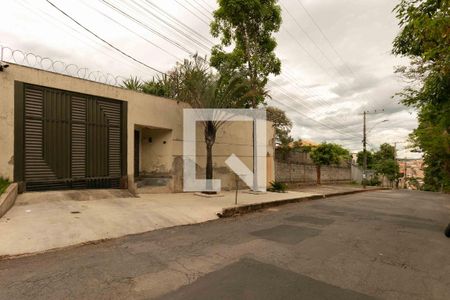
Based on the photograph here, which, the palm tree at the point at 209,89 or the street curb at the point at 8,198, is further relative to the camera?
the palm tree at the point at 209,89

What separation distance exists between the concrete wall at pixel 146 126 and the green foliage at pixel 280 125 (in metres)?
8.69

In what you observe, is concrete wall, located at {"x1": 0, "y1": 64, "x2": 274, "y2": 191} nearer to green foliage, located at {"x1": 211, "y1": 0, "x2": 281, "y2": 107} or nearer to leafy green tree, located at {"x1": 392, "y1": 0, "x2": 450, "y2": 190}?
green foliage, located at {"x1": 211, "y1": 0, "x2": 281, "y2": 107}

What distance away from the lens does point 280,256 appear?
485cm

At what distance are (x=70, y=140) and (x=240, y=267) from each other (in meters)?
7.36

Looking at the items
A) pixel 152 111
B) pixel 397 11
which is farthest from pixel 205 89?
pixel 397 11

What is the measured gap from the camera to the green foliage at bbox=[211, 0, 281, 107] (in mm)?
14891

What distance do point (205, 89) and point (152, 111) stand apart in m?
2.26

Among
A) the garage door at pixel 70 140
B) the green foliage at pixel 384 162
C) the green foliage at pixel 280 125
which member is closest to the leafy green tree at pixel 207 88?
the garage door at pixel 70 140

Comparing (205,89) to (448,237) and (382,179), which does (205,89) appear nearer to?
(448,237)

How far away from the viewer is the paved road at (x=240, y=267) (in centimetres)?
346

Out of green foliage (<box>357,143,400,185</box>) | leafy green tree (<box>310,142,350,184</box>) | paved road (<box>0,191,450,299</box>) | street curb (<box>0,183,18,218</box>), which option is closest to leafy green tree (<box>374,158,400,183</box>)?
green foliage (<box>357,143,400,185</box>)

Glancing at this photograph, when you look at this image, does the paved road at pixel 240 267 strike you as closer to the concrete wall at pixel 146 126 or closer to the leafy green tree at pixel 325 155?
the concrete wall at pixel 146 126

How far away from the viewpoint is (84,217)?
6707 millimetres

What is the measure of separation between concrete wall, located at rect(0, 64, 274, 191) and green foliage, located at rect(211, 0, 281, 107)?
2.51 meters
